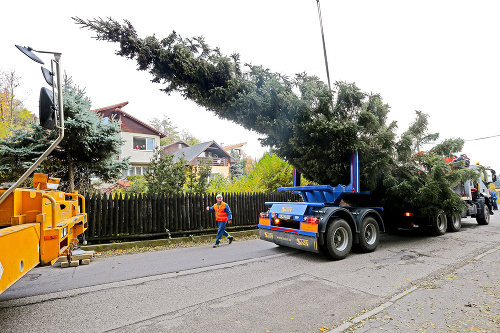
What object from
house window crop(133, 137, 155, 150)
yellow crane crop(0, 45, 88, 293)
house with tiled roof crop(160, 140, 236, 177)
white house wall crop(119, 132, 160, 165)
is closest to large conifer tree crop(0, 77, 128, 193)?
yellow crane crop(0, 45, 88, 293)

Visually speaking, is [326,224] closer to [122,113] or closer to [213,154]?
[122,113]

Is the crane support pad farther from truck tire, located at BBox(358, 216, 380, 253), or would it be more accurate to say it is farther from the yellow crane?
truck tire, located at BBox(358, 216, 380, 253)

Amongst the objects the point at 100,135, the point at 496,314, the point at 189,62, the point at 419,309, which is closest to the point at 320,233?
the point at 419,309

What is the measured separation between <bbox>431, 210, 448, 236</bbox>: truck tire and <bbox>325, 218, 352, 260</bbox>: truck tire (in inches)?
175

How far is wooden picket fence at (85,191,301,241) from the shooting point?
7.86 meters

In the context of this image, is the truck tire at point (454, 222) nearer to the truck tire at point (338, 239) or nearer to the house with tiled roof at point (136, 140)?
the truck tire at point (338, 239)

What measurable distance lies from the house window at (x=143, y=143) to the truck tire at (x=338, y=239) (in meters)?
26.6

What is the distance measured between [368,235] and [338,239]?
124 centimetres

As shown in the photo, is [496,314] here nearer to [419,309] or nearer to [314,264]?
[419,309]

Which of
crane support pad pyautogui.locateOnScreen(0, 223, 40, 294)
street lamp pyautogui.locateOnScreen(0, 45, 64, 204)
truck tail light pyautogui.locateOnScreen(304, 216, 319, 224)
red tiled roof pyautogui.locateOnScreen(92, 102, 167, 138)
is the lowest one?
truck tail light pyautogui.locateOnScreen(304, 216, 319, 224)

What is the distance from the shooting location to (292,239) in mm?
6695

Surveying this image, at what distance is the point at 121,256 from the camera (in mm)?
7047

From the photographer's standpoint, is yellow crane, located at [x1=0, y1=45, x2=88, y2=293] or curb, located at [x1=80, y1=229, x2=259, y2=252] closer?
yellow crane, located at [x1=0, y1=45, x2=88, y2=293]

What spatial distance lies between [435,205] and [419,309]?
594 centimetres
